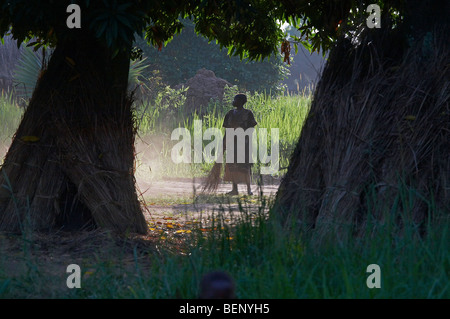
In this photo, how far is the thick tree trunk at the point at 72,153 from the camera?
5449mm

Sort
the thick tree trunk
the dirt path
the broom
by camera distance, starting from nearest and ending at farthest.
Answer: the dirt path < the thick tree trunk < the broom

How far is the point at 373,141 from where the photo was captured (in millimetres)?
4418

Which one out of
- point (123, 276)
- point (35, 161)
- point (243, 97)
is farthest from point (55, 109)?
point (243, 97)

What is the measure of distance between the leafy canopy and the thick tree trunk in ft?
1.23

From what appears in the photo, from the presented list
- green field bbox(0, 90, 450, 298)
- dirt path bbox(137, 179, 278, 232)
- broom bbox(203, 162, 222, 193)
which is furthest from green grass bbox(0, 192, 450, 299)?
broom bbox(203, 162, 222, 193)

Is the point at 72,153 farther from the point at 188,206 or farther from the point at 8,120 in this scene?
the point at 8,120

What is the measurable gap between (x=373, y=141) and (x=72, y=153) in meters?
2.56

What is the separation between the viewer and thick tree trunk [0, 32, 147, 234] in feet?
17.9

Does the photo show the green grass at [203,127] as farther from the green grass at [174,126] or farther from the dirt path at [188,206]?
the dirt path at [188,206]

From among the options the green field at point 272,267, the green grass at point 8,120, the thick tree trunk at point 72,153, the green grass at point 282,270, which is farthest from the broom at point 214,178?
the green grass at point 8,120

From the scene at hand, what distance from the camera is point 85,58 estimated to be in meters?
5.61

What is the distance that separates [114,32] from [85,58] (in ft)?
5.19

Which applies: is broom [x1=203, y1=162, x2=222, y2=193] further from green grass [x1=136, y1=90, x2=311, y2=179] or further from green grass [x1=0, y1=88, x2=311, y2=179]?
green grass [x1=0, y1=88, x2=311, y2=179]
